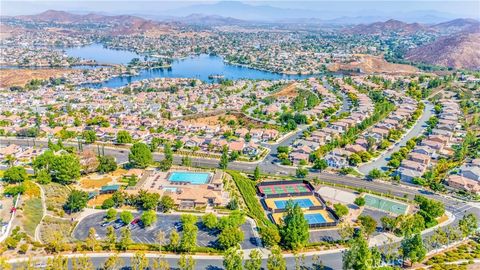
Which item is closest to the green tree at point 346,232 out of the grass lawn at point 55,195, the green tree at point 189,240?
the green tree at point 189,240

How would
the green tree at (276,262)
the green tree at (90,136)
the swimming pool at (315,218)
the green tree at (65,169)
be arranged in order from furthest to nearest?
the green tree at (90,136)
the green tree at (65,169)
the swimming pool at (315,218)
the green tree at (276,262)

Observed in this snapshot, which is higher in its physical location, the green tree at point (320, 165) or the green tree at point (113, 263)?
the green tree at point (320, 165)

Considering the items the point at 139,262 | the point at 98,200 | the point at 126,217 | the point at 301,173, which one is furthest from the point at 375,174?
the point at 98,200

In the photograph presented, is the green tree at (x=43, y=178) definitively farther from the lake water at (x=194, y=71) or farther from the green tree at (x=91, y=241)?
the lake water at (x=194, y=71)

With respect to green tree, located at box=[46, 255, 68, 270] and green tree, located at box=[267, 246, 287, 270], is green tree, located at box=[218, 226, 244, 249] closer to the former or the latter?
green tree, located at box=[267, 246, 287, 270]

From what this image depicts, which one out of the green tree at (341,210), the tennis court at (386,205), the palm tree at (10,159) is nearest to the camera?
the green tree at (341,210)

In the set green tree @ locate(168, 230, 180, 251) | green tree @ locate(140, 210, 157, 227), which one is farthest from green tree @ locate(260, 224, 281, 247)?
green tree @ locate(140, 210, 157, 227)
